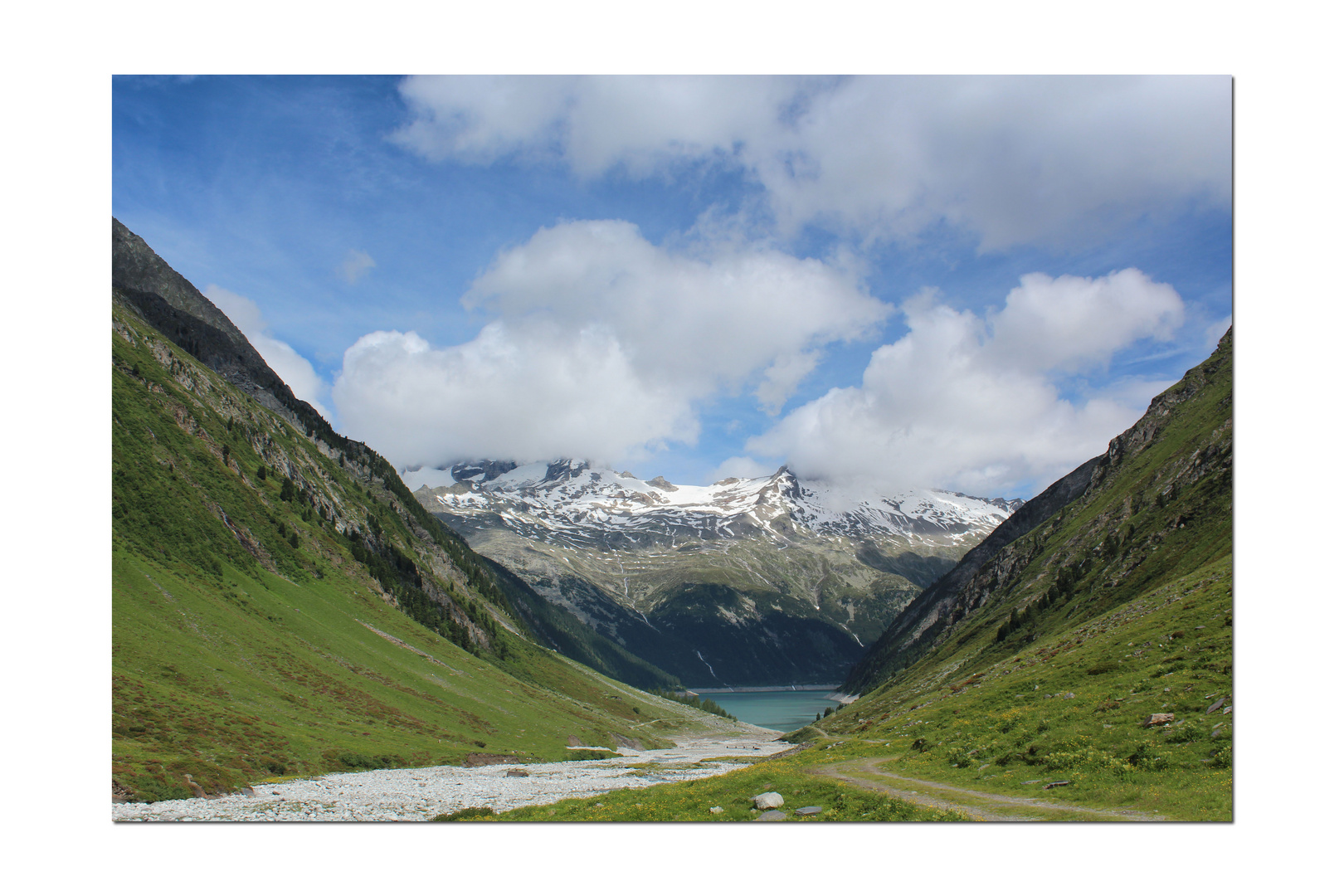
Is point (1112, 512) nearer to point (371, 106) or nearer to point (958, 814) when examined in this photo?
point (958, 814)

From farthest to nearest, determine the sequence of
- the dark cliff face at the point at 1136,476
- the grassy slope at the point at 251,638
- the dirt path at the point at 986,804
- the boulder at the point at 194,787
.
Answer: the dark cliff face at the point at 1136,476 < the grassy slope at the point at 251,638 < the boulder at the point at 194,787 < the dirt path at the point at 986,804

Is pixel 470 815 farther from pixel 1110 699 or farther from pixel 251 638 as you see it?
pixel 251 638

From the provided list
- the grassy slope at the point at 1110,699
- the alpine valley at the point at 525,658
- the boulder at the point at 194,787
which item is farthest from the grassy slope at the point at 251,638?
the grassy slope at the point at 1110,699

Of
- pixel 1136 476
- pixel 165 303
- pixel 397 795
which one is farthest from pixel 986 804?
pixel 165 303

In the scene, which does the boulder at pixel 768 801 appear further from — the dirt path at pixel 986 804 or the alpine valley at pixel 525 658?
the dirt path at pixel 986 804
